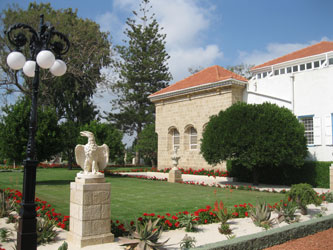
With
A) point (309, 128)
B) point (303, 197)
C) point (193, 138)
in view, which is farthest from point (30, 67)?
point (193, 138)

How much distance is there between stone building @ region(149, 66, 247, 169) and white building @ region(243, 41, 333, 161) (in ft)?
5.32

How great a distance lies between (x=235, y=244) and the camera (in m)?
5.86

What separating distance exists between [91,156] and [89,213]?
4.06ft

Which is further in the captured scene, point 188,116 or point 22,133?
point 188,116

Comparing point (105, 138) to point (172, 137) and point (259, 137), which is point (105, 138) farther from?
point (259, 137)

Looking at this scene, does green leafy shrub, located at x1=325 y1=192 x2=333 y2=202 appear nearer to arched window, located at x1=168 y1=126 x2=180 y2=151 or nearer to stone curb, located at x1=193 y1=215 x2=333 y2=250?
stone curb, located at x1=193 y1=215 x2=333 y2=250

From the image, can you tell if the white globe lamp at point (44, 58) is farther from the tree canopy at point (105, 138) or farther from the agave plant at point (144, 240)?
the tree canopy at point (105, 138)

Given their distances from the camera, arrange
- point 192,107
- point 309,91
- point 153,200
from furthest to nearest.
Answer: point 192,107
point 309,91
point 153,200

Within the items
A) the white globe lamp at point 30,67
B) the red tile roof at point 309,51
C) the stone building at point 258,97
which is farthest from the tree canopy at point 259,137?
the white globe lamp at point 30,67

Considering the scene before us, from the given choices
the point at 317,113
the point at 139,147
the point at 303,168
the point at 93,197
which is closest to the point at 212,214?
the point at 93,197

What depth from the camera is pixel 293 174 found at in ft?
59.4

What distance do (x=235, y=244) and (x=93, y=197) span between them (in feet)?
9.67

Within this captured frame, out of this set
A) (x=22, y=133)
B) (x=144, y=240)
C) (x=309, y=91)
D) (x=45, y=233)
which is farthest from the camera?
(x=309, y=91)

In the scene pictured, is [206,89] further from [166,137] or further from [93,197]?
[93,197]
